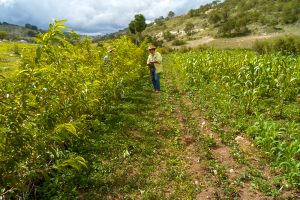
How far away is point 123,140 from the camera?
7051mm

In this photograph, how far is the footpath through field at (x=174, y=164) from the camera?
4832mm

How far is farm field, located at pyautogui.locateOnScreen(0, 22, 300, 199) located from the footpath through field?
19 mm

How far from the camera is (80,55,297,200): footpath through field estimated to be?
4.83m

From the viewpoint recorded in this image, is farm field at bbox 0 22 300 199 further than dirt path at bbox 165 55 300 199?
No

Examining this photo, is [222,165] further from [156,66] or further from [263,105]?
[156,66]

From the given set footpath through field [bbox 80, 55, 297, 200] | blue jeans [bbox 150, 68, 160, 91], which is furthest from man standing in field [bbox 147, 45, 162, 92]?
footpath through field [bbox 80, 55, 297, 200]

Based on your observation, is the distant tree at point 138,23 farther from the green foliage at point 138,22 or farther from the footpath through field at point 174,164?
the footpath through field at point 174,164

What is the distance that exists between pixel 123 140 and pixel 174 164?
1660 mm

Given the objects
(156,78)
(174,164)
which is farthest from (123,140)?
(156,78)

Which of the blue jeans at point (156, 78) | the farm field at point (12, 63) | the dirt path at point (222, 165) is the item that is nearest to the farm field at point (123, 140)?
the dirt path at point (222, 165)

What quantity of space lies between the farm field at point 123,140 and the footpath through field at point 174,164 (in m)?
0.02

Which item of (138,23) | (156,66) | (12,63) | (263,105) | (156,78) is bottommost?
(263,105)

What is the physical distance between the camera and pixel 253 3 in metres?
93.3

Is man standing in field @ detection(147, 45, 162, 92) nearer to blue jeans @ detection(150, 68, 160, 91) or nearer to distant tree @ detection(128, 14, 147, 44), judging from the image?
blue jeans @ detection(150, 68, 160, 91)
